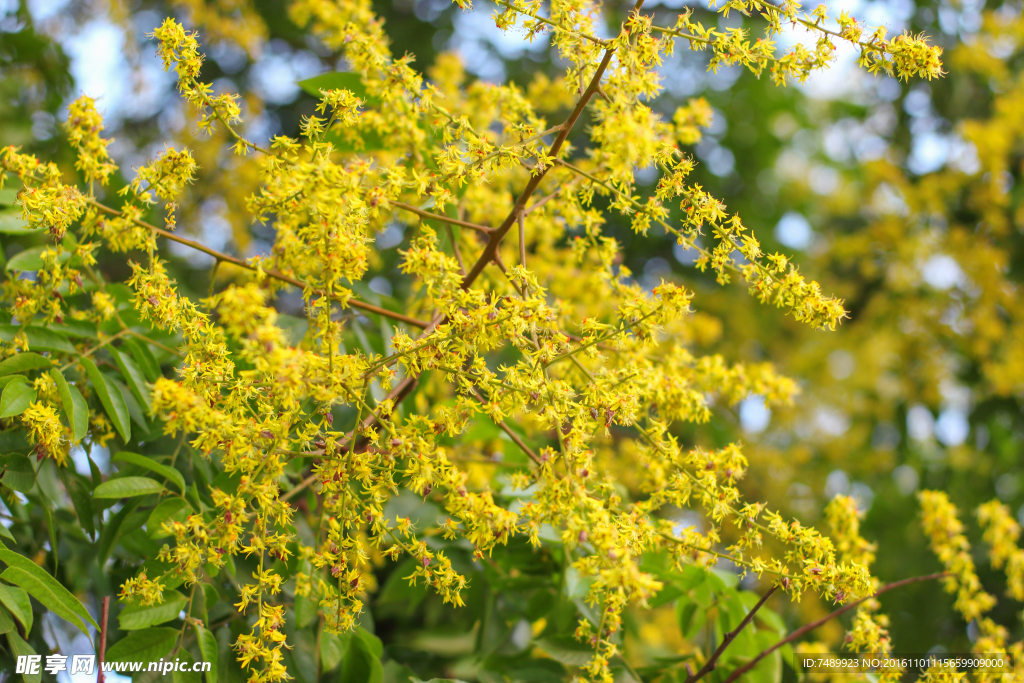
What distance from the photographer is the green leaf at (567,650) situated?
1607 millimetres

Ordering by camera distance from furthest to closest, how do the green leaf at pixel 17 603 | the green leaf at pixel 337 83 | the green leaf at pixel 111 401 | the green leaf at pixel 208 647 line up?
the green leaf at pixel 337 83
the green leaf at pixel 111 401
the green leaf at pixel 208 647
the green leaf at pixel 17 603

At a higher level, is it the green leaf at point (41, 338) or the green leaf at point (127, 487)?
the green leaf at point (41, 338)

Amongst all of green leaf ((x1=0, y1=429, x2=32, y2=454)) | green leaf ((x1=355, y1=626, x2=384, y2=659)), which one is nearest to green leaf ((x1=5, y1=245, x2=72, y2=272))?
green leaf ((x1=0, y1=429, x2=32, y2=454))

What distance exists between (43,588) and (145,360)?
56cm

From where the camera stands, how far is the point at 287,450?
125 cm

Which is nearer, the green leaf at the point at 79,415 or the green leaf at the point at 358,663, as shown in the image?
the green leaf at the point at 79,415

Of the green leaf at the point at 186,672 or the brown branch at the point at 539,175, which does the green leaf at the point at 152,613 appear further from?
the brown branch at the point at 539,175

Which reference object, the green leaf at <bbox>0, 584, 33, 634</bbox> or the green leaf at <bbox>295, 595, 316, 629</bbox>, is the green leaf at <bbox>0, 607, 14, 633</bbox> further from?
the green leaf at <bbox>295, 595, 316, 629</bbox>

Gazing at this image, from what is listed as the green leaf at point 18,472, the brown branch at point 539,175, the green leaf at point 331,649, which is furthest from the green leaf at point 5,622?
the brown branch at point 539,175

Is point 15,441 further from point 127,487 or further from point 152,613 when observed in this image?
point 152,613

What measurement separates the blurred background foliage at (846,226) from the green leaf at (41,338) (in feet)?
4.93

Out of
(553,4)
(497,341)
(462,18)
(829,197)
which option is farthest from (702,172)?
(497,341)

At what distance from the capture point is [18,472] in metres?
1.45

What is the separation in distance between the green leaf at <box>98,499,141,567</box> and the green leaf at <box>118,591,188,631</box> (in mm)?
203
